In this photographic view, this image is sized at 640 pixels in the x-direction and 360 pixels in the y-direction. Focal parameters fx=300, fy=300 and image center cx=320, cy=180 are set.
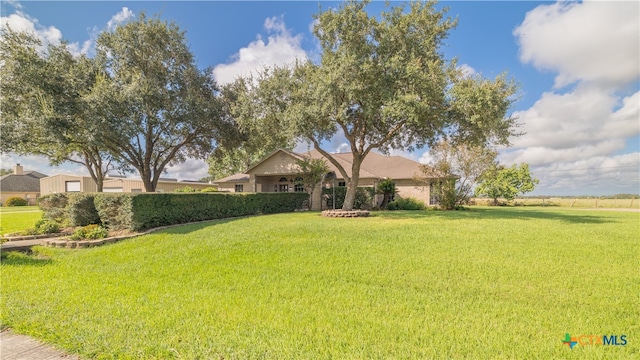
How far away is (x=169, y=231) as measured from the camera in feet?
33.5

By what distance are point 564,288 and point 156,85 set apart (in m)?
18.0

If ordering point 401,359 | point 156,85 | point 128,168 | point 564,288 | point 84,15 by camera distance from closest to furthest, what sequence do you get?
point 401,359 → point 564,288 → point 84,15 → point 156,85 → point 128,168

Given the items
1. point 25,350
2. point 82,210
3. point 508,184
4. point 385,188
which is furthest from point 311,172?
point 508,184

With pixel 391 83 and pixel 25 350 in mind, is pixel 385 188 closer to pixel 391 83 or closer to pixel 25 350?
pixel 391 83

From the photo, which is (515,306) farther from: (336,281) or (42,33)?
(42,33)

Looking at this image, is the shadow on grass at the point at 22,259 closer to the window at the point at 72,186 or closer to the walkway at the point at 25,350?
the walkway at the point at 25,350

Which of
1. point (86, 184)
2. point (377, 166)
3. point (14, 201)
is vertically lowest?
point (14, 201)

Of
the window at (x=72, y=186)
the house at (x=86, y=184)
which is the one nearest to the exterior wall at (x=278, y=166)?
the house at (x=86, y=184)

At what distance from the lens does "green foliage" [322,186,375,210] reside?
21.1 meters

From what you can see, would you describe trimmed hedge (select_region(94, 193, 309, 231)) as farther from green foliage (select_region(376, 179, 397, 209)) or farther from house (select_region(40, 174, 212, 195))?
house (select_region(40, 174, 212, 195))

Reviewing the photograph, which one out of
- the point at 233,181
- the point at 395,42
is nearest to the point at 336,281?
the point at 395,42

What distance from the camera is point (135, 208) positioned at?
10.4 metres

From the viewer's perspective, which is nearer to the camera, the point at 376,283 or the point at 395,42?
the point at 376,283

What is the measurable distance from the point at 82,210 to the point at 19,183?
46652 millimetres
